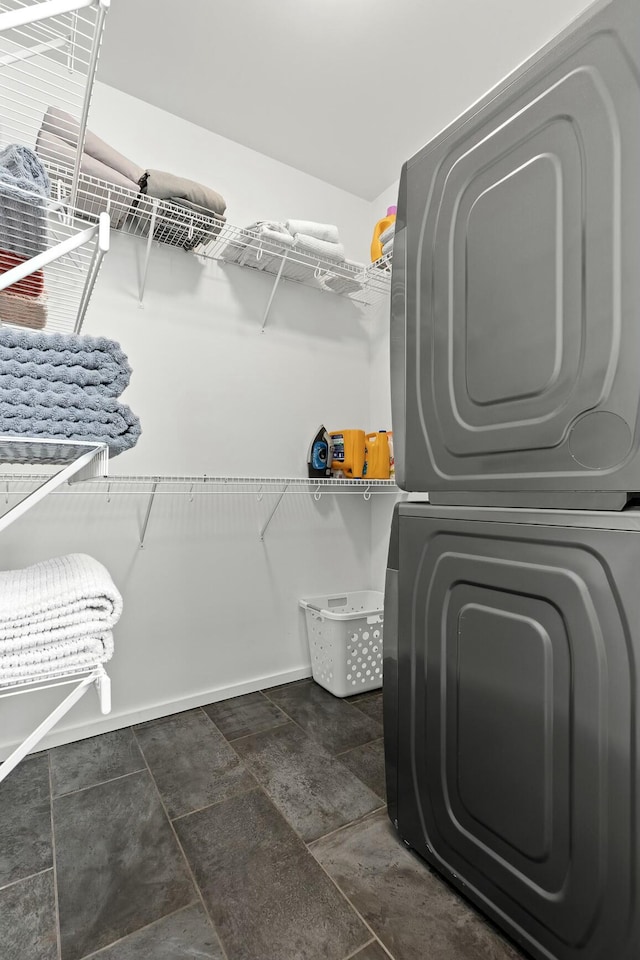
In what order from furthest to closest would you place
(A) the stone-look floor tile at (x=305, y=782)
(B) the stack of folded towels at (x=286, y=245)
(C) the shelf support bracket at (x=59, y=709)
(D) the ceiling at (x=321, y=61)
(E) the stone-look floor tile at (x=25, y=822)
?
(B) the stack of folded towels at (x=286, y=245), (D) the ceiling at (x=321, y=61), (A) the stone-look floor tile at (x=305, y=782), (E) the stone-look floor tile at (x=25, y=822), (C) the shelf support bracket at (x=59, y=709)

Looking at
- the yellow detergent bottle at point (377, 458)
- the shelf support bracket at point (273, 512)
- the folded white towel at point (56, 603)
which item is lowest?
the folded white towel at point (56, 603)

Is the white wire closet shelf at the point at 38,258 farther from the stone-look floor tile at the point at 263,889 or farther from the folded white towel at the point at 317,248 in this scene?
the stone-look floor tile at the point at 263,889

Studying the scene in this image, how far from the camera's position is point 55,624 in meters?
0.95

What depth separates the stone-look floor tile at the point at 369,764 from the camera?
143 cm

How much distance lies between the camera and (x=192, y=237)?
1.84 metres

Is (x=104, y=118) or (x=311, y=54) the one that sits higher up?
(x=311, y=54)

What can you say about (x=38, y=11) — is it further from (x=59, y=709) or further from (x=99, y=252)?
(x=59, y=709)

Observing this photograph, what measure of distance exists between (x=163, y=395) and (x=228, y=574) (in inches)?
31.3

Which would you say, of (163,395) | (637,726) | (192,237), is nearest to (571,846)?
(637,726)

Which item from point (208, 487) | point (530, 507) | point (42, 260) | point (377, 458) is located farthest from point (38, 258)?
point (377, 458)

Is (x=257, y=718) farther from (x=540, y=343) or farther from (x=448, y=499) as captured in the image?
(x=540, y=343)

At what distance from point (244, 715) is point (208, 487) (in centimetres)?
92

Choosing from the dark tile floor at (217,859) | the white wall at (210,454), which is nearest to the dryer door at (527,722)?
the dark tile floor at (217,859)

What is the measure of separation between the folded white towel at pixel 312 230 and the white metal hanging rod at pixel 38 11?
46.6 inches
